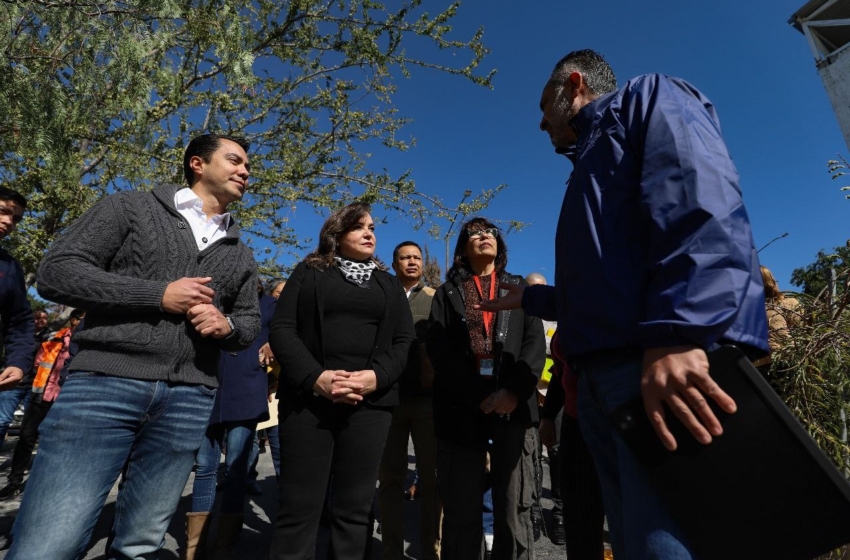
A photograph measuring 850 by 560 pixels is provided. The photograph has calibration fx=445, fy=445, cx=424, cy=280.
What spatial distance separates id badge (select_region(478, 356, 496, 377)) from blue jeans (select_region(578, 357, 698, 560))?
1.36 metres

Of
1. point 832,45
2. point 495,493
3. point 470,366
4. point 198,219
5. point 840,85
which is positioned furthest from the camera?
point 832,45

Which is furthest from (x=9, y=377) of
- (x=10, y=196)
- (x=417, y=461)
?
(x=417, y=461)

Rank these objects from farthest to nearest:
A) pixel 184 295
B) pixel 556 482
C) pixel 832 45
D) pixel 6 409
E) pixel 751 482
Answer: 1. pixel 832 45
2. pixel 6 409
3. pixel 556 482
4. pixel 184 295
5. pixel 751 482

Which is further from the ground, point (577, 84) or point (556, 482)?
point (577, 84)

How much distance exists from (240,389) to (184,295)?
6.27ft

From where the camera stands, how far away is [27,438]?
4.68m

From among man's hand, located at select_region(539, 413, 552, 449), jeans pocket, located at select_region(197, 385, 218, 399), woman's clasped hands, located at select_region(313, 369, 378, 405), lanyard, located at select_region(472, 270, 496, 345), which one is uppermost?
lanyard, located at select_region(472, 270, 496, 345)

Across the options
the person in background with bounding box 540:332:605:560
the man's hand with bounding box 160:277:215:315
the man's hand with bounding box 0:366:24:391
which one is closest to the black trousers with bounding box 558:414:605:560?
the person in background with bounding box 540:332:605:560

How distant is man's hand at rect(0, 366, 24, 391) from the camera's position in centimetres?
248

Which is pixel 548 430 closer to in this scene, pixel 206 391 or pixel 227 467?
pixel 206 391

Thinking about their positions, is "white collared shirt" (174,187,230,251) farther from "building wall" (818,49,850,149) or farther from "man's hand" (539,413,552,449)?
"building wall" (818,49,850,149)

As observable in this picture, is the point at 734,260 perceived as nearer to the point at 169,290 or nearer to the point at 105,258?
the point at 169,290

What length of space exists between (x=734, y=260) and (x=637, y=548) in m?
0.68

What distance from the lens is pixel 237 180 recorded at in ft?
6.80
